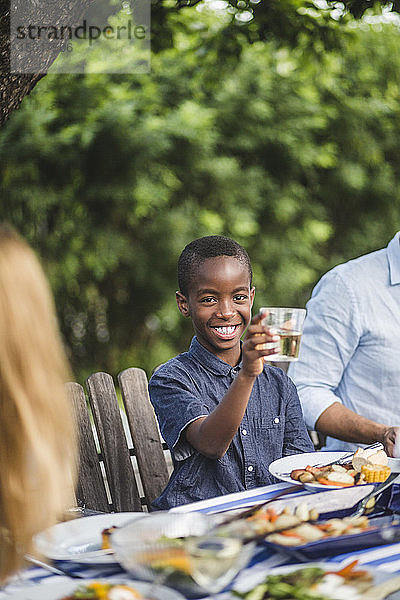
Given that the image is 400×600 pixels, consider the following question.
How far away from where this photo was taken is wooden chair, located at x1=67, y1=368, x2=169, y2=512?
8.69ft

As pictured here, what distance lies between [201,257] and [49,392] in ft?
4.26

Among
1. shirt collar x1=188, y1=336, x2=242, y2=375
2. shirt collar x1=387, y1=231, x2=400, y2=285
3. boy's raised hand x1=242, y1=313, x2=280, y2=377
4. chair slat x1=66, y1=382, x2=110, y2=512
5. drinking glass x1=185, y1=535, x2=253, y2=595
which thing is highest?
shirt collar x1=387, y1=231, x2=400, y2=285

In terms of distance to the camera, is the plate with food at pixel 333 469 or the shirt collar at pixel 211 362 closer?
the plate with food at pixel 333 469

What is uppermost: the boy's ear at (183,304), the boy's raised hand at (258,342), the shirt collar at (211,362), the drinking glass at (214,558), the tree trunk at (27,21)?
the tree trunk at (27,21)

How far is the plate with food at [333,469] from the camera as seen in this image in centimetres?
181

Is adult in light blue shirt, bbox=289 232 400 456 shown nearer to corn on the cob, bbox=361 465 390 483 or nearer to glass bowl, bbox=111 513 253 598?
corn on the cob, bbox=361 465 390 483

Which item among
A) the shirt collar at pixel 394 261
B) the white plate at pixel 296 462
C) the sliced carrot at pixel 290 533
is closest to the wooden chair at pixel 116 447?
the white plate at pixel 296 462

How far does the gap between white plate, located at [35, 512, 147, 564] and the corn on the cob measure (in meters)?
0.60

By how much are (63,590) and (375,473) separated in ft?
2.89

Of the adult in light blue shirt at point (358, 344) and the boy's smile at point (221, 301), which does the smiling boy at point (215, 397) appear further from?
the adult in light blue shirt at point (358, 344)

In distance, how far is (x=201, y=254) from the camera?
2.29 m

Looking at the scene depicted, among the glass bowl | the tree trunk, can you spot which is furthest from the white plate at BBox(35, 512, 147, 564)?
the tree trunk

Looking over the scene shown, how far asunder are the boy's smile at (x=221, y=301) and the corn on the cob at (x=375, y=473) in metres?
0.56

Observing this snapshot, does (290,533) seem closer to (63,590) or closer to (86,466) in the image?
(63,590)
